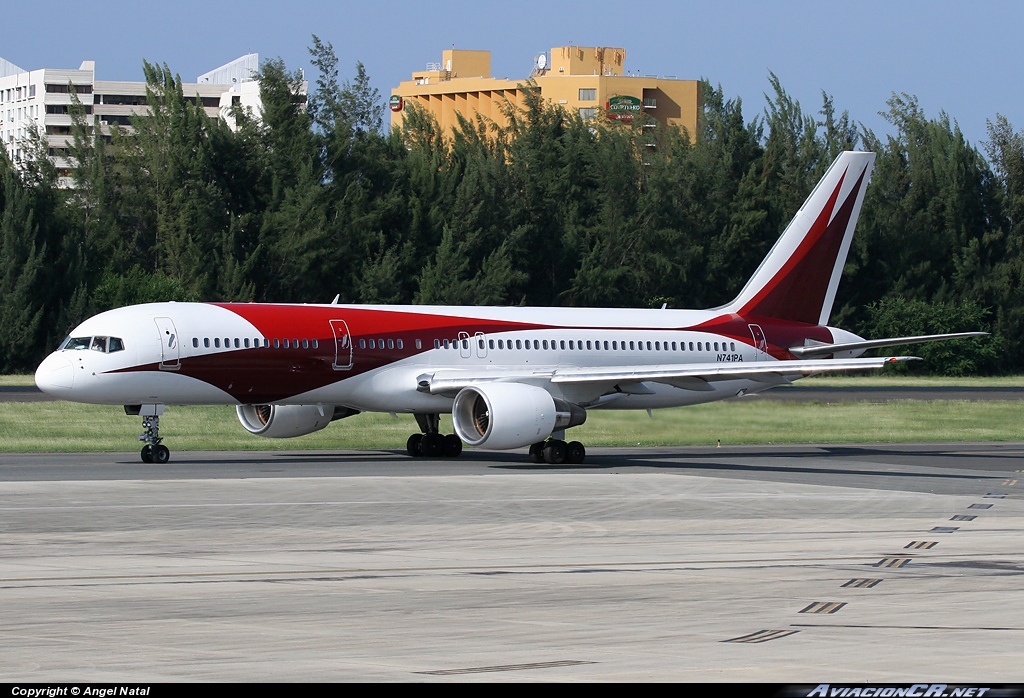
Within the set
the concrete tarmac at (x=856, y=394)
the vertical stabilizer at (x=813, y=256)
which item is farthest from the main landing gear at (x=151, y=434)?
the concrete tarmac at (x=856, y=394)

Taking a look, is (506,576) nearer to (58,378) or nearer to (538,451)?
(58,378)

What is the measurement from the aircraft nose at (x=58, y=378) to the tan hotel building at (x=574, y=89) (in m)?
134

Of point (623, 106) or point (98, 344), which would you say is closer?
point (98, 344)

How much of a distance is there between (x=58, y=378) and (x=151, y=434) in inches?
98.0

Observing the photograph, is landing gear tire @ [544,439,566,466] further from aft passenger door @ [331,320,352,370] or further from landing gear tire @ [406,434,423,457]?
aft passenger door @ [331,320,352,370]

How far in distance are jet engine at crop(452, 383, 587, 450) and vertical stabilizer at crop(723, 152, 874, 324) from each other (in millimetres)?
9143

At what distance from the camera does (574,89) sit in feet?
566

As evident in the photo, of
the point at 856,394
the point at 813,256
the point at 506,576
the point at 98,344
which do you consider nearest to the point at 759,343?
the point at 813,256

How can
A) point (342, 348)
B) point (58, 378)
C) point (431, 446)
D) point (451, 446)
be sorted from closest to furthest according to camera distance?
point (58, 378)
point (342, 348)
point (431, 446)
point (451, 446)

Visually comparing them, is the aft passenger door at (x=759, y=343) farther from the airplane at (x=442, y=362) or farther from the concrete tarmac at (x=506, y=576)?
the concrete tarmac at (x=506, y=576)

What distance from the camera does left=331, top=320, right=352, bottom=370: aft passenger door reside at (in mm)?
33375

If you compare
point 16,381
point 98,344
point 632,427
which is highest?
point 98,344

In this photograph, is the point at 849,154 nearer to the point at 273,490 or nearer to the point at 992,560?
the point at 273,490

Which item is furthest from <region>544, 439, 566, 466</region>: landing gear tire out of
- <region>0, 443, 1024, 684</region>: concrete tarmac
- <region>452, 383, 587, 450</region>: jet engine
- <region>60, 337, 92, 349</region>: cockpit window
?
<region>60, 337, 92, 349</region>: cockpit window
